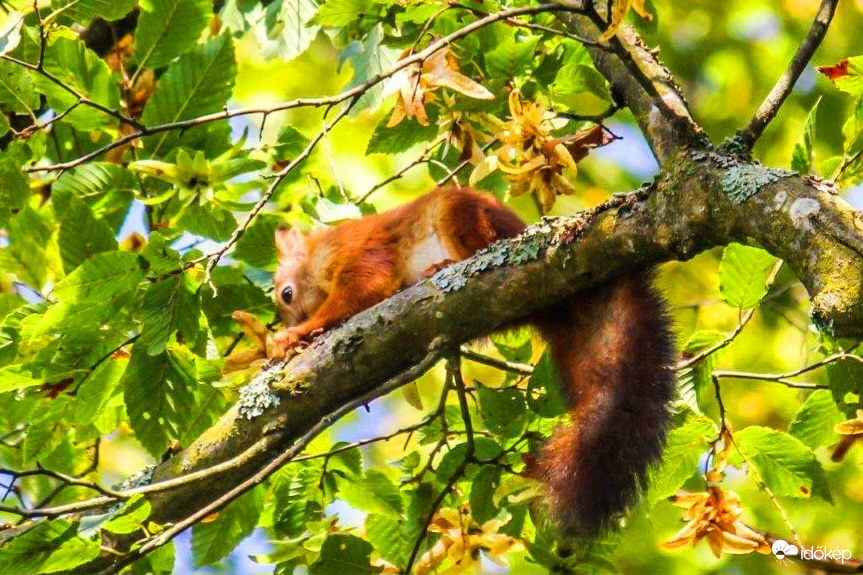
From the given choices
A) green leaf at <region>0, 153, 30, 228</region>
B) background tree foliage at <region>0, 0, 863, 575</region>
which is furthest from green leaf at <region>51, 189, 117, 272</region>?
green leaf at <region>0, 153, 30, 228</region>

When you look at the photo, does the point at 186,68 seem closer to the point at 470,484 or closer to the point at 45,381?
the point at 45,381

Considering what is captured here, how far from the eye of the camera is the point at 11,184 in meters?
3.26

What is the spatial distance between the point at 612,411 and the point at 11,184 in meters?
1.88

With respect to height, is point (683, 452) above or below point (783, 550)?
above

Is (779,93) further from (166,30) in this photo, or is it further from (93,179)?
(93,179)

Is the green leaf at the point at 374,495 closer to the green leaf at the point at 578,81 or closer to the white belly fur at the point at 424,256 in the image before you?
the white belly fur at the point at 424,256

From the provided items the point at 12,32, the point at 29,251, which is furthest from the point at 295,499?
the point at 12,32

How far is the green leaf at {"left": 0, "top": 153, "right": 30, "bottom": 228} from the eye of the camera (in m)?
3.24

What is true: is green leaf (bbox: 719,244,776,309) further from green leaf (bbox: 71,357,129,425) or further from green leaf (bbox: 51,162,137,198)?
green leaf (bbox: 51,162,137,198)

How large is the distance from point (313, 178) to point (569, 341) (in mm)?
1309

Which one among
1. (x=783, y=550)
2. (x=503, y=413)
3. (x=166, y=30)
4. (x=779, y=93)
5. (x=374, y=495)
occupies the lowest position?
(x=783, y=550)

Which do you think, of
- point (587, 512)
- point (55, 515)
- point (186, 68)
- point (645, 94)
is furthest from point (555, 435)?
point (186, 68)

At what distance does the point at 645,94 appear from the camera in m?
3.27

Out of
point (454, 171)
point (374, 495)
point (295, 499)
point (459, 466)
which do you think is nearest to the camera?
point (459, 466)
